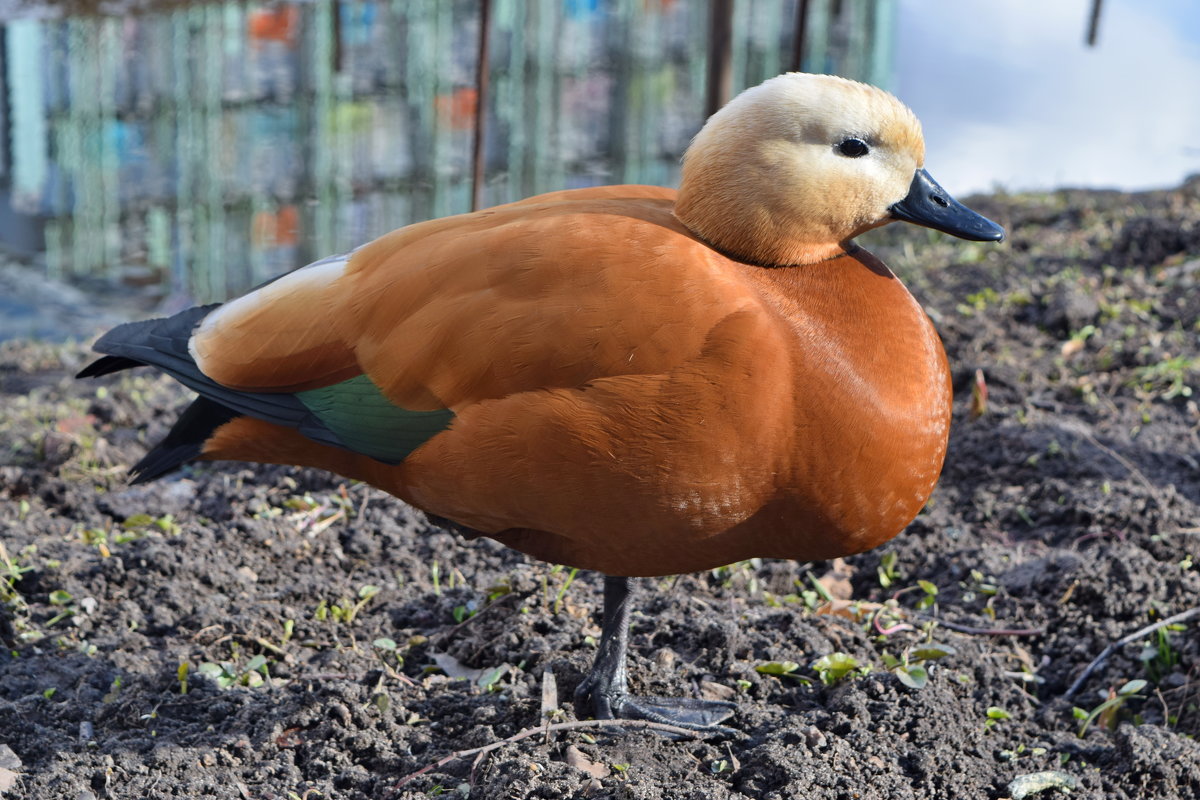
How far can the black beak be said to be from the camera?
2.51 metres

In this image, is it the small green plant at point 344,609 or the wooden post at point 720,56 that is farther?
the wooden post at point 720,56

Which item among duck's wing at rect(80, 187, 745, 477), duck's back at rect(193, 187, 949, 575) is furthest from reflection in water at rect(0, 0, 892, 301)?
duck's back at rect(193, 187, 949, 575)

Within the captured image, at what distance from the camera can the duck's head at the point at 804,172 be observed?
241cm

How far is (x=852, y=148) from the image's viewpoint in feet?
7.99

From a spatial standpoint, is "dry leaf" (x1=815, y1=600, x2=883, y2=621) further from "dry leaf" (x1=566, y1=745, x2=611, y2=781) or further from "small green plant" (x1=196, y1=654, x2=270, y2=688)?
"small green plant" (x1=196, y1=654, x2=270, y2=688)

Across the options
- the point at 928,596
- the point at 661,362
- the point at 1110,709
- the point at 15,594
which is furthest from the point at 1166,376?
the point at 15,594

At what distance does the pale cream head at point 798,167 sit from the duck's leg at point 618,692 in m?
0.81

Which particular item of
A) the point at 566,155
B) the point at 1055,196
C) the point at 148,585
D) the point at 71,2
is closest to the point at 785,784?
the point at 148,585

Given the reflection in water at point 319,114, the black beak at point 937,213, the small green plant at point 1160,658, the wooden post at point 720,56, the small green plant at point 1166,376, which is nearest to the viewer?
the black beak at point 937,213

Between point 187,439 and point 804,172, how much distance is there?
4.71 feet

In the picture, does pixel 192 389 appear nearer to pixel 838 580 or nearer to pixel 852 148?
pixel 852 148

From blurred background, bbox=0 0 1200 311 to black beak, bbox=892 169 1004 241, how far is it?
3536 mm

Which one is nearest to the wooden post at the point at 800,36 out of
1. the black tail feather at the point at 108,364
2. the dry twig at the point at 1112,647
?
the dry twig at the point at 1112,647

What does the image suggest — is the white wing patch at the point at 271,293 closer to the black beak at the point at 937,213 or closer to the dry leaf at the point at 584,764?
the dry leaf at the point at 584,764
